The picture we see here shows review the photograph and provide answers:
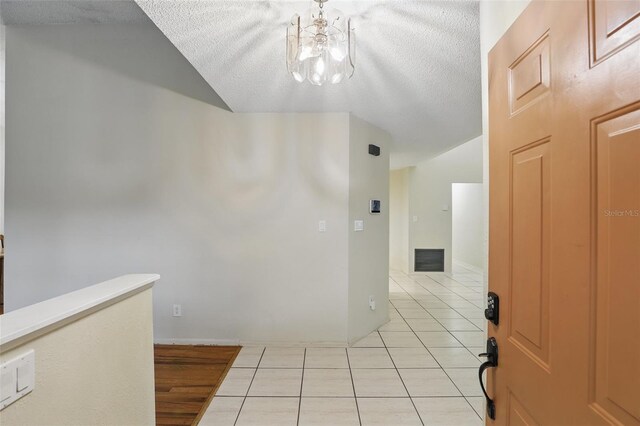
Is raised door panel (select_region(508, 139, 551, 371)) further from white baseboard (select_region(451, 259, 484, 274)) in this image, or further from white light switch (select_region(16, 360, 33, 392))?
white baseboard (select_region(451, 259, 484, 274))

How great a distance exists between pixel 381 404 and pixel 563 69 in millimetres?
2212

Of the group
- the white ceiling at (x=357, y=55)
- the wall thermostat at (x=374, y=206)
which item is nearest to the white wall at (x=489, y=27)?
the white ceiling at (x=357, y=55)

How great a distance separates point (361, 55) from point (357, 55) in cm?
3

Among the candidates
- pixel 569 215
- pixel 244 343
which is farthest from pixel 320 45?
pixel 244 343

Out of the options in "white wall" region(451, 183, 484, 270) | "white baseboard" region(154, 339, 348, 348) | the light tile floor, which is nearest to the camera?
the light tile floor

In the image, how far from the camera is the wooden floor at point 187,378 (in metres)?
1.96

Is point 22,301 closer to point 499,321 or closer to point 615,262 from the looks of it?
point 499,321

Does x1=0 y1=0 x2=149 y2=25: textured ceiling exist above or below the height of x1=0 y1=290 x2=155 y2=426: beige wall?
above

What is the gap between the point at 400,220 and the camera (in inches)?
269

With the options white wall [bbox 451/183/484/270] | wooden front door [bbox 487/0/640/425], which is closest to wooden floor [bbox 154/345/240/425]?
wooden front door [bbox 487/0/640/425]

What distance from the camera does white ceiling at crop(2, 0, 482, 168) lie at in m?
1.42

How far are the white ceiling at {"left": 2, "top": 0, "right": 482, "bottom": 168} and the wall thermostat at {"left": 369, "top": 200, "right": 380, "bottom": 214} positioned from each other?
2.96 feet

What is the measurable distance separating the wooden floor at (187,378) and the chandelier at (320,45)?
2.30 metres

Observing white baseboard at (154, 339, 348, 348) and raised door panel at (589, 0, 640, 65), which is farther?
white baseboard at (154, 339, 348, 348)
